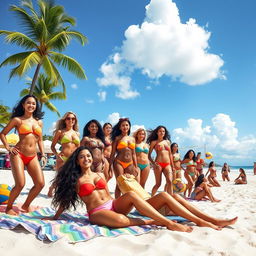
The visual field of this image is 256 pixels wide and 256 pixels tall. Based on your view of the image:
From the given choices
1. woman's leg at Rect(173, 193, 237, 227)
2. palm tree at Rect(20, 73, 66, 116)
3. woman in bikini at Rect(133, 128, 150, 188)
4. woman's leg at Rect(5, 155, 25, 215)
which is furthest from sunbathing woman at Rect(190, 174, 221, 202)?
palm tree at Rect(20, 73, 66, 116)

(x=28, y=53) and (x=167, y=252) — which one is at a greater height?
(x=28, y=53)

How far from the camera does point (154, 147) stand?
7047 mm

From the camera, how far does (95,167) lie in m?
4.68

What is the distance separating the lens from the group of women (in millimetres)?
3240

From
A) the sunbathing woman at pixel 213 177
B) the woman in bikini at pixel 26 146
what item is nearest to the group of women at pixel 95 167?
the woman in bikini at pixel 26 146

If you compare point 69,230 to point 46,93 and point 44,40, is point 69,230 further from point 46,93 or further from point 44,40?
point 46,93

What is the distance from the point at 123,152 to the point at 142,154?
882 mm

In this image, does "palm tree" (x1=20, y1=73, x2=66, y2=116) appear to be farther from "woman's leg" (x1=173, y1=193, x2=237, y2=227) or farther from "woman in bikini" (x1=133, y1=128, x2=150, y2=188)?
"woman's leg" (x1=173, y1=193, x2=237, y2=227)

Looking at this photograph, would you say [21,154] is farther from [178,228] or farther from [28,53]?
[28,53]

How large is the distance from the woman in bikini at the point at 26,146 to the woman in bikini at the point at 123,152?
6.04ft

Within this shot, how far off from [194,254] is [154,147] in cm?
470

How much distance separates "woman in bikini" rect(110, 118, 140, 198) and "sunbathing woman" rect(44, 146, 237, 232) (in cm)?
207

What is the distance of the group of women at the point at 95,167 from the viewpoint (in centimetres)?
324

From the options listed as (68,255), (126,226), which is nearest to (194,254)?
(126,226)
